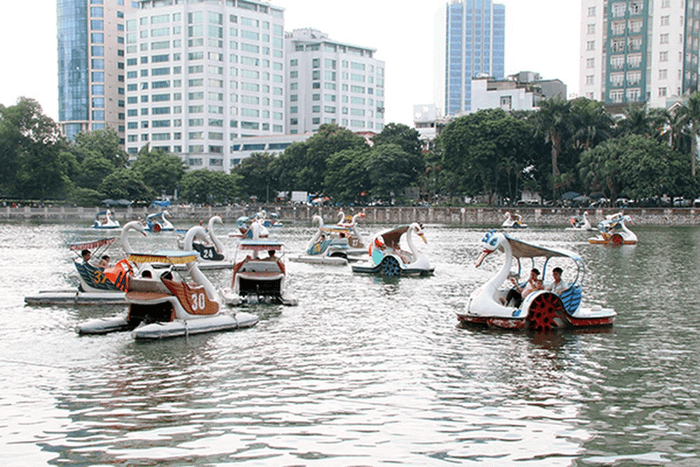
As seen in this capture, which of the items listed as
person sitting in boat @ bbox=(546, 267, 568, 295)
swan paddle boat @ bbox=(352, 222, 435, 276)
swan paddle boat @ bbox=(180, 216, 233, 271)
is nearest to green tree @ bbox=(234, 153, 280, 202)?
swan paddle boat @ bbox=(180, 216, 233, 271)

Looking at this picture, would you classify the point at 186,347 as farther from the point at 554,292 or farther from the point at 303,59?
the point at 303,59

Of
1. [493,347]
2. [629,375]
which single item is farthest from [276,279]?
[629,375]

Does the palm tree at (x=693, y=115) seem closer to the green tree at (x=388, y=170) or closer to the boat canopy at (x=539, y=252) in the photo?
the green tree at (x=388, y=170)

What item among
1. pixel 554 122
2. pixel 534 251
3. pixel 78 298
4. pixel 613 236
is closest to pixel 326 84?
pixel 554 122

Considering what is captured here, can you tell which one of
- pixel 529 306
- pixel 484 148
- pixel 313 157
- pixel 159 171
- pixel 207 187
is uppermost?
pixel 313 157

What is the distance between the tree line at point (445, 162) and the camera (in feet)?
267

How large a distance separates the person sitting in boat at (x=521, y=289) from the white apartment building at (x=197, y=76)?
141 metres

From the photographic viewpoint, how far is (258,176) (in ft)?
409

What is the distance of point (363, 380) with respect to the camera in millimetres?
14016

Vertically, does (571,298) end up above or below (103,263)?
below

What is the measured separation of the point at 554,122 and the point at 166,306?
79.8 metres

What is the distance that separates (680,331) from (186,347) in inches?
511

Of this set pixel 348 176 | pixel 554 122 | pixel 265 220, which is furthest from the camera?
pixel 348 176

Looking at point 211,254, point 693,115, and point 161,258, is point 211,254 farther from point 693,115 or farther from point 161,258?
point 693,115
